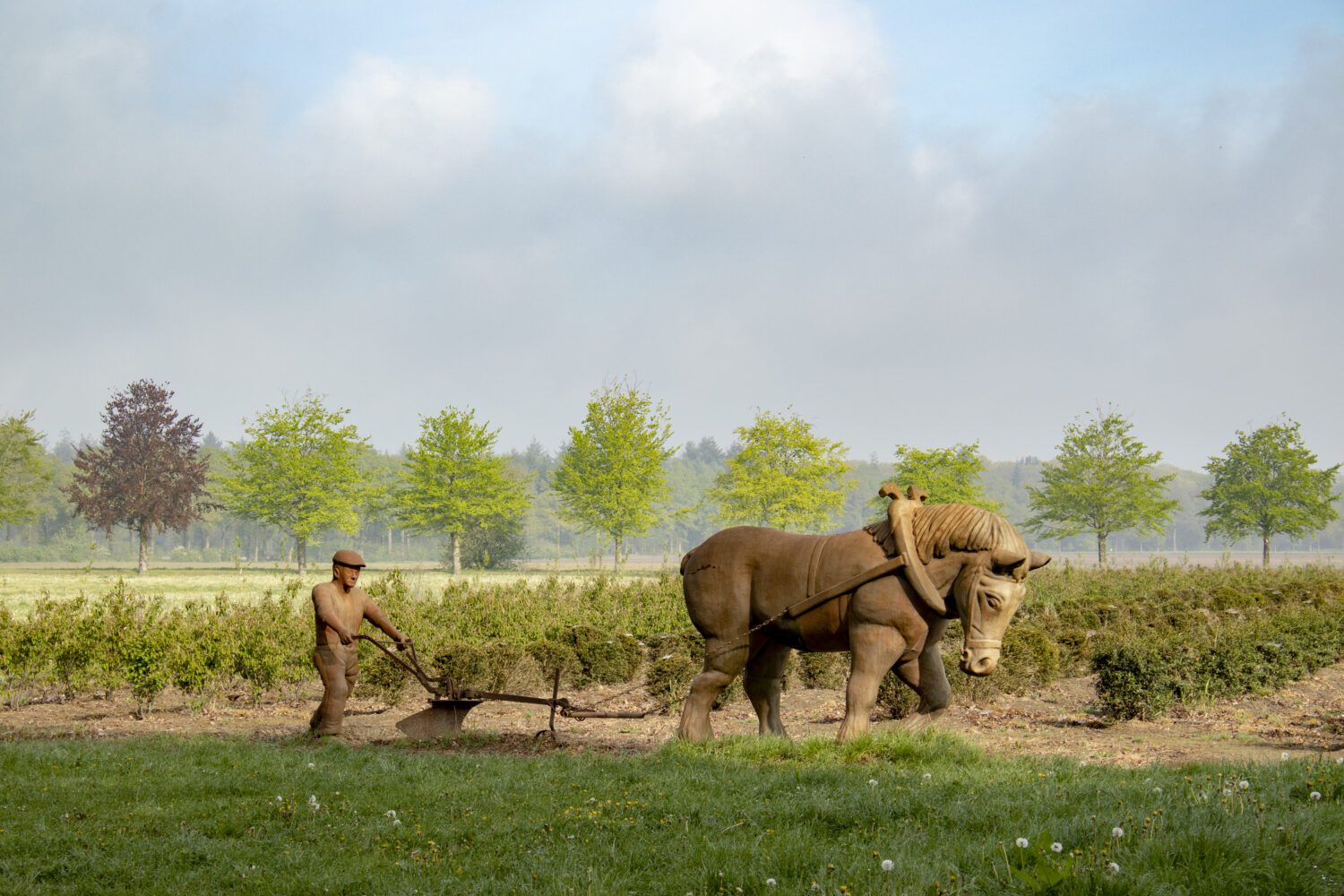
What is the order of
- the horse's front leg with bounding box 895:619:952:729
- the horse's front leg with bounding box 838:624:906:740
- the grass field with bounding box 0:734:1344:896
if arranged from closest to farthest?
the grass field with bounding box 0:734:1344:896, the horse's front leg with bounding box 838:624:906:740, the horse's front leg with bounding box 895:619:952:729

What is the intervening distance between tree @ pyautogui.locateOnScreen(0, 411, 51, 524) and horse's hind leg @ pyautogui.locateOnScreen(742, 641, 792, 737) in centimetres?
4890

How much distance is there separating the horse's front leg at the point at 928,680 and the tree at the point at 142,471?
45.4m

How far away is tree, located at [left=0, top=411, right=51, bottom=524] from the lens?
A: 48.1m

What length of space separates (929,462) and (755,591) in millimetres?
28468

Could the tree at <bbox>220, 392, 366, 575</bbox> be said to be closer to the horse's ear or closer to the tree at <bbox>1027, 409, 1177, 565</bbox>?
the tree at <bbox>1027, 409, 1177, 565</bbox>

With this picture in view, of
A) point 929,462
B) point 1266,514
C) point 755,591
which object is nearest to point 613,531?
point 929,462

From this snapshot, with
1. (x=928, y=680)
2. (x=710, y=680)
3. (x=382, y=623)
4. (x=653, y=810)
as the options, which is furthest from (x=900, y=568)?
(x=382, y=623)

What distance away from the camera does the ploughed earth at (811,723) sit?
28.7ft

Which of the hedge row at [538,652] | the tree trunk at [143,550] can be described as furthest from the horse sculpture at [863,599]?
the tree trunk at [143,550]

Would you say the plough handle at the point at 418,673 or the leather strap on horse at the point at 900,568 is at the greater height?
Result: the leather strap on horse at the point at 900,568

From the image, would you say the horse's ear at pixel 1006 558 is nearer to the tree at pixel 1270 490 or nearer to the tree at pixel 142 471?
the tree at pixel 1270 490

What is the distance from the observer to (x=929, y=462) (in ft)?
116

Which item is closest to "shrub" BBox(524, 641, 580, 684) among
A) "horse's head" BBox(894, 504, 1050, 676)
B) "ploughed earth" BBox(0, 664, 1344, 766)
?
"ploughed earth" BBox(0, 664, 1344, 766)

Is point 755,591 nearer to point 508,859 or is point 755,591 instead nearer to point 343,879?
point 508,859
